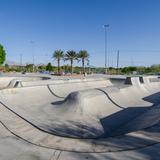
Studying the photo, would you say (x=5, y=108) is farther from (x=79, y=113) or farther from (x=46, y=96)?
(x=46, y=96)

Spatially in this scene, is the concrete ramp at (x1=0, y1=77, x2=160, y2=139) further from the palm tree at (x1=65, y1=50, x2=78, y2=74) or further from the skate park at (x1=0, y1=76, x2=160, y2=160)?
the palm tree at (x1=65, y1=50, x2=78, y2=74)

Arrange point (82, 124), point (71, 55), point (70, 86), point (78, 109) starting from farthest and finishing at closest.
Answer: point (71, 55)
point (70, 86)
point (78, 109)
point (82, 124)

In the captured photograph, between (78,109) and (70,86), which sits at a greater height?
(70,86)

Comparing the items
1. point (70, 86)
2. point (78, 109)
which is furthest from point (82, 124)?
point (70, 86)

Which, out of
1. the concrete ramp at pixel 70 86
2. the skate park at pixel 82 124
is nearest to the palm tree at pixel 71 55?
the concrete ramp at pixel 70 86

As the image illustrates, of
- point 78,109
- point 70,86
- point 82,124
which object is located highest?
point 70,86

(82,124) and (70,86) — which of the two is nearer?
(82,124)

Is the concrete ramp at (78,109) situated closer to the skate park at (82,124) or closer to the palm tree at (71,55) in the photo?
the skate park at (82,124)

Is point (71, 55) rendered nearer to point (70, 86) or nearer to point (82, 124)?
point (70, 86)

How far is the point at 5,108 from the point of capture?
12.4 m

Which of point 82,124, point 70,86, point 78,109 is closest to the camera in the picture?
point 82,124

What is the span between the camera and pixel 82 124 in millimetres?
10086

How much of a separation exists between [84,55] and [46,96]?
154ft

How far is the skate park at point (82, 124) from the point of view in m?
6.17
